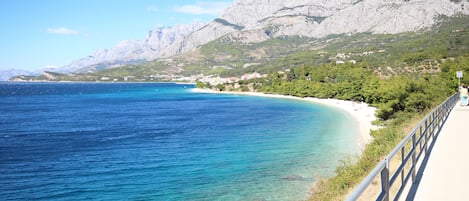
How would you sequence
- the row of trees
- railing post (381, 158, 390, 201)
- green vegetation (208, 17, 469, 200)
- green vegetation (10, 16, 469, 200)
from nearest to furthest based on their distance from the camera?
railing post (381, 158, 390, 201) < green vegetation (208, 17, 469, 200) < green vegetation (10, 16, 469, 200) < the row of trees

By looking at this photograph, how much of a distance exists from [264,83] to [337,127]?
107 m

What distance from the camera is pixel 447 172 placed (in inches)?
432

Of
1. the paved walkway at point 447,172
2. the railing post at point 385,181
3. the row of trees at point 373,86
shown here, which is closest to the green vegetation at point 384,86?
the row of trees at point 373,86

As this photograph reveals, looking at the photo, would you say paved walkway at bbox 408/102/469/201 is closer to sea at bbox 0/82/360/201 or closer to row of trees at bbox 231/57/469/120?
sea at bbox 0/82/360/201

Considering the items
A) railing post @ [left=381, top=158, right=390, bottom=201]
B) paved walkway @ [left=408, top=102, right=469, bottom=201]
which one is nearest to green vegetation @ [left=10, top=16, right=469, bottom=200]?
paved walkway @ [left=408, top=102, right=469, bottom=201]

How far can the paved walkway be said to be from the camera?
893 cm

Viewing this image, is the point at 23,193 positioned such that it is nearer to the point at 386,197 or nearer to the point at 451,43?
the point at 386,197

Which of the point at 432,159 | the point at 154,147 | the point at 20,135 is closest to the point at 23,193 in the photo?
the point at 154,147

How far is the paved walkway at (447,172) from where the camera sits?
29.3 feet

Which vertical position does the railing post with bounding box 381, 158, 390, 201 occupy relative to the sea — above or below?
above

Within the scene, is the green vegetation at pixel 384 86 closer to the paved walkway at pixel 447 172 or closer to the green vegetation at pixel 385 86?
the green vegetation at pixel 385 86

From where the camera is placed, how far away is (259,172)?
25.3 metres

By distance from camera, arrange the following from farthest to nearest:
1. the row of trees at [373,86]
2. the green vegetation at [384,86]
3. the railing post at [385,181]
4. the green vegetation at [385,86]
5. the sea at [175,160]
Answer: the row of trees at [373,86] → the sea at [175,160] → the green vegetation at [384,86] → the green vegetation at [385,86] → the railing post at [385,181]

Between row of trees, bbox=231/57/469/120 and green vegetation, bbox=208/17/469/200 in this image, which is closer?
green vegetation, bbox=208/17/469/200
